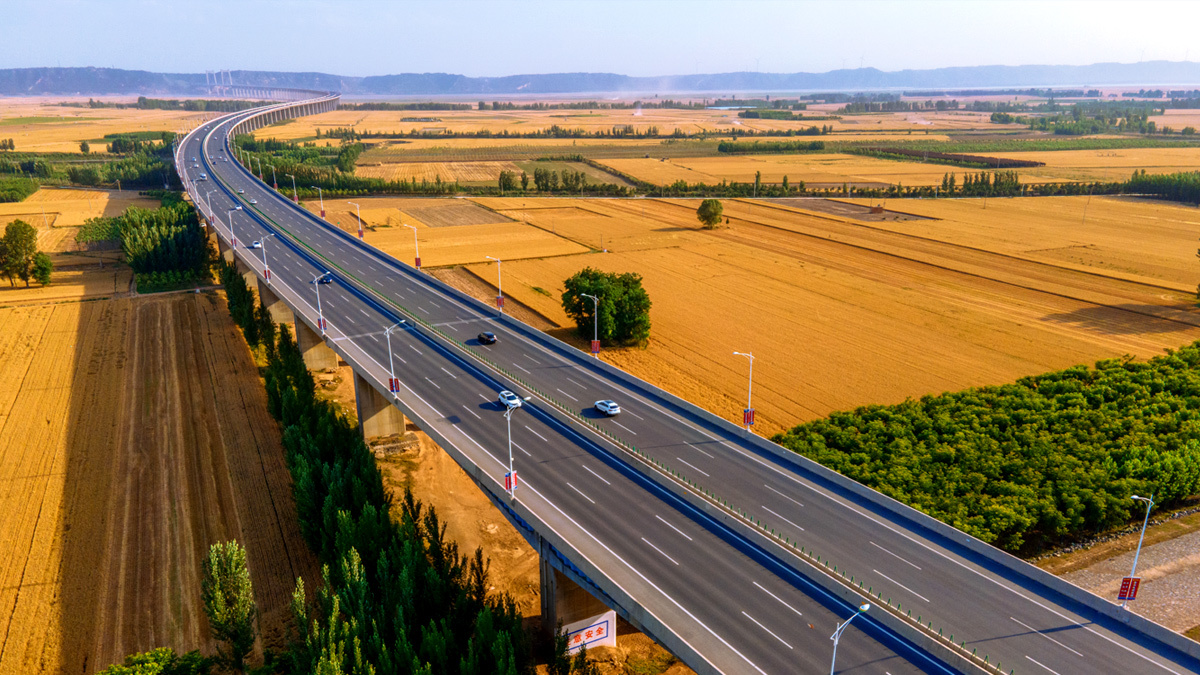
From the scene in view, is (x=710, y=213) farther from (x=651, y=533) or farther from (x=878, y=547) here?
(x=651, y=533)

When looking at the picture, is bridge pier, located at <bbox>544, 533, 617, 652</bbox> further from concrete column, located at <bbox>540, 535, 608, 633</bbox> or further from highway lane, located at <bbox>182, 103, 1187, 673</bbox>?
highway lane, located at <bbox>182, 103, 1187, 673</bbox>

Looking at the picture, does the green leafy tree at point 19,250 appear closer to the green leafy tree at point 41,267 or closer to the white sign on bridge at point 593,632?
the green leafy tree at point 41,267

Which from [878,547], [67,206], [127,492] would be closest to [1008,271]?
[878,547]

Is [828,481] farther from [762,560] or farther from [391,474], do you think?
[391,474]

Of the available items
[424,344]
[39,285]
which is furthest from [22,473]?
[39,285]

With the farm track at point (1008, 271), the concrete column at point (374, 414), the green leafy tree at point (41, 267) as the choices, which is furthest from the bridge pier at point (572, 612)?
the green leafy tree at point (41, 267)
